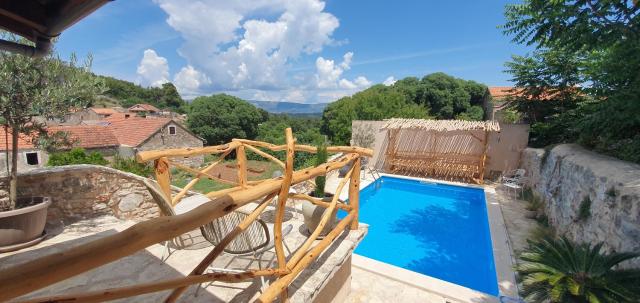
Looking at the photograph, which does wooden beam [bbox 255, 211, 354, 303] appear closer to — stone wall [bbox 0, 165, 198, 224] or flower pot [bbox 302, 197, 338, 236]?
flower pot [bbox 302, 197, 338, 236]

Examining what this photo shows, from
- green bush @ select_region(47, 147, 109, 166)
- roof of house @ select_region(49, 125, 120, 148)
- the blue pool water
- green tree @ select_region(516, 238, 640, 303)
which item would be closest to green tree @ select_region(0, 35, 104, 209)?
the blue pool water

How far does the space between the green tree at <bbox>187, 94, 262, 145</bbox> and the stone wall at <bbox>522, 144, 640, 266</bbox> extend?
127ft

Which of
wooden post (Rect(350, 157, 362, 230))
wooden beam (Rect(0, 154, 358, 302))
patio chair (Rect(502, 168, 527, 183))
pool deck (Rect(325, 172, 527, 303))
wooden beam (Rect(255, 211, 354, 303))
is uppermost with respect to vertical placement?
wooden beam (Rect(0, 154, 358, 302))

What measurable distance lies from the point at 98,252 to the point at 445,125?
42.9ft

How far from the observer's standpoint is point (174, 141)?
27.7m

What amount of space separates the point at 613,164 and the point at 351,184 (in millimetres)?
5096

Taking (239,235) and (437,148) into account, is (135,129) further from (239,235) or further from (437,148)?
(239,235)

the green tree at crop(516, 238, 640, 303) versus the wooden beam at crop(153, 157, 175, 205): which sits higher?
the wooden beam at crop(153, 157, 175, 205)

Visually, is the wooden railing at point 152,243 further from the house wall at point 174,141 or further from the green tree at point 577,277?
the house wall at point 174,141

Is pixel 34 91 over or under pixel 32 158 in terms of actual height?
over

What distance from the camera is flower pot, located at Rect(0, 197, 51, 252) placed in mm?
3957

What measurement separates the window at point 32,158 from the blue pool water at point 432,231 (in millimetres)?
20930

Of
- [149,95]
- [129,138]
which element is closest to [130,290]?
[129,138]

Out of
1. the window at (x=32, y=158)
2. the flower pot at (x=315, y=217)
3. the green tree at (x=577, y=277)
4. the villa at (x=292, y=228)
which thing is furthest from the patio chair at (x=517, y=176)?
the window at (x=32, y=158)
